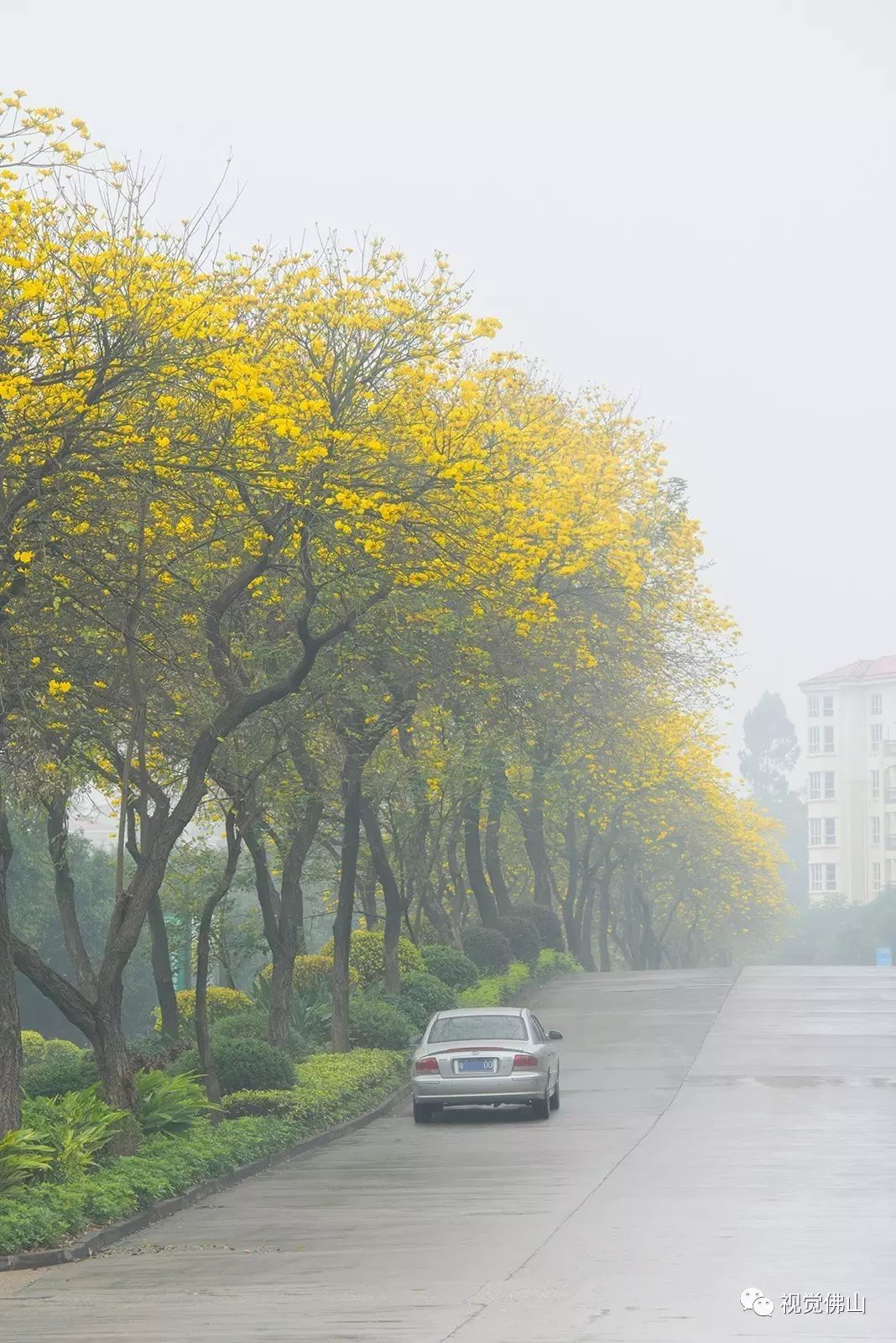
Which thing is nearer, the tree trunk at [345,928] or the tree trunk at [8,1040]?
the tree trunk at [8,1040]

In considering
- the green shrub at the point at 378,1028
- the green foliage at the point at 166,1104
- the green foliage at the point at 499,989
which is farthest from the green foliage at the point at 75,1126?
the green foliage at the point at 499,989

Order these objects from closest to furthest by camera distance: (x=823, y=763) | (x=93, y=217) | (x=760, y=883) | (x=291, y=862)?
(x=93, y=217) → (x=291, y=862) → (x=760, y=883) → (x=823, y=763)

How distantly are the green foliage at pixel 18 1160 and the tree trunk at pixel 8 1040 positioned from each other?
27.1 inches

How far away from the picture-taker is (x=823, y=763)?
144 m

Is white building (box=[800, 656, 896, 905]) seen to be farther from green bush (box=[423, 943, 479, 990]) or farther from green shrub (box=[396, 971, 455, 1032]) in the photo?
green shrub (box=[396, 971, 455, 1032])

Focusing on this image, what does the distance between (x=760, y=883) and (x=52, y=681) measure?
74.1 meters

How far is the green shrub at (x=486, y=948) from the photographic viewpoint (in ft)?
142

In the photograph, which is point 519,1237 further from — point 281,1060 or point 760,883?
point 760,883

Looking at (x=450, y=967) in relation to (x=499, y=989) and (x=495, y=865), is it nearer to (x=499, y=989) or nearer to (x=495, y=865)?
(x=499, y=989)

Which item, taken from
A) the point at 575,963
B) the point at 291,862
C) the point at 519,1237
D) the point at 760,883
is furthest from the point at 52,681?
the point at 760,883

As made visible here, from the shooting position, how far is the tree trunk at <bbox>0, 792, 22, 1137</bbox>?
16406 millimetres

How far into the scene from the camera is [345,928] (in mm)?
29219

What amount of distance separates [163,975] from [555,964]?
73.2 ft

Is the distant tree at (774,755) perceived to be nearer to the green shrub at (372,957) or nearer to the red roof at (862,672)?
the red roof at (862,672)
